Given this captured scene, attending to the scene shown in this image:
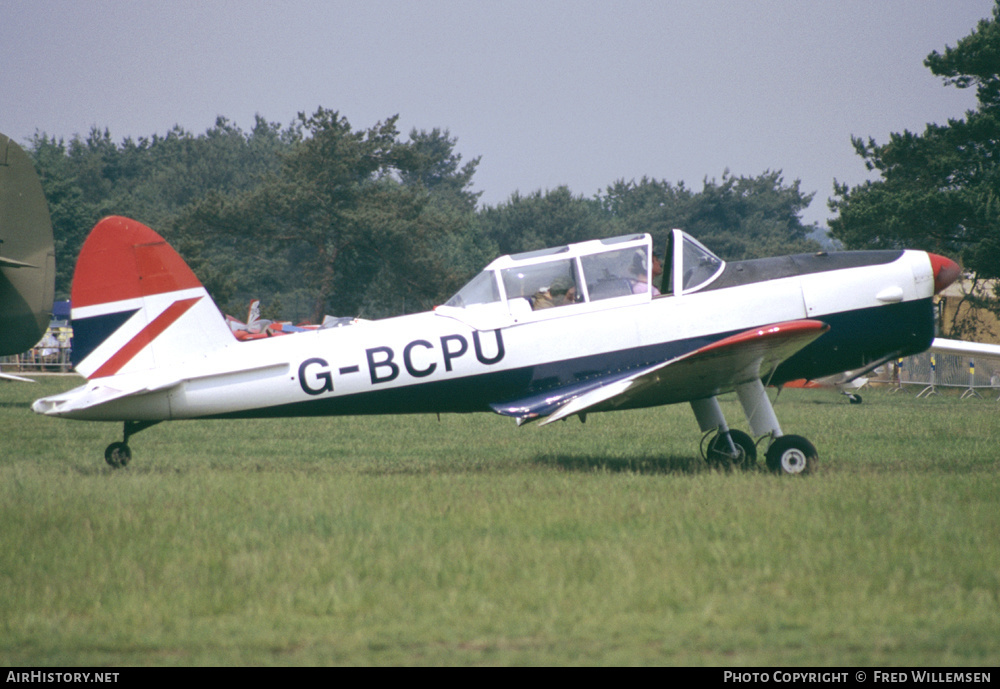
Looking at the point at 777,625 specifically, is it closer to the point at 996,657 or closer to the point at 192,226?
the point at 996,657

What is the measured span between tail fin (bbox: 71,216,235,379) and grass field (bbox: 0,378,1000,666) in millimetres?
1063

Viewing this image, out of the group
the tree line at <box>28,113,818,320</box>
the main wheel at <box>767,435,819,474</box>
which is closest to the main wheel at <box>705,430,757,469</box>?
the main wheel at <box>767,435,819,474</box>

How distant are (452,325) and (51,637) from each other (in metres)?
5.03

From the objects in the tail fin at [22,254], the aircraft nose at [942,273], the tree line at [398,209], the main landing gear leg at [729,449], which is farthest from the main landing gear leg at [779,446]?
the tree line at [398,209]

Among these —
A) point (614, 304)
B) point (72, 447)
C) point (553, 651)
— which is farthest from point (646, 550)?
point (72, 447)

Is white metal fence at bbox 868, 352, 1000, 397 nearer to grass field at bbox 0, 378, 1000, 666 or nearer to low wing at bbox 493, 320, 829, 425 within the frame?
grass field at bbox 0, 378, 1000, 666

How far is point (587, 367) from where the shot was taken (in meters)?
8.48

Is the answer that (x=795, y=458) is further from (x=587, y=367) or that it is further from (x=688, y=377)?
(x=587, y=367)

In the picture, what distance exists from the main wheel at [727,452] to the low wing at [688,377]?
0.66m

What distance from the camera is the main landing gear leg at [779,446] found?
813 cm

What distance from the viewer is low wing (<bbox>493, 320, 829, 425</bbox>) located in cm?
752

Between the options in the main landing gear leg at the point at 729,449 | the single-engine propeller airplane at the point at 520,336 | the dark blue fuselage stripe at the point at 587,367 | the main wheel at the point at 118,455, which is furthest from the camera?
the main landing gear leg at the point at 729,449

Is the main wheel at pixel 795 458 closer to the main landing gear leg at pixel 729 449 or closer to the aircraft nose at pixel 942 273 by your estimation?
the main landing gear leg at pixel 729 449

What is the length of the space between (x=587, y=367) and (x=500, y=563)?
3719 millimetres
